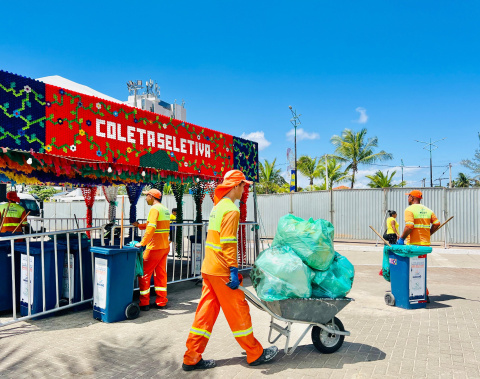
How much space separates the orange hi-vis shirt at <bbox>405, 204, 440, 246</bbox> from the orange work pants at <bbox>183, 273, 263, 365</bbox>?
4.04 metres

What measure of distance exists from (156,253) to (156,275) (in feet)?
1.33

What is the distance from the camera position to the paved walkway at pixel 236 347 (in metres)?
3.66

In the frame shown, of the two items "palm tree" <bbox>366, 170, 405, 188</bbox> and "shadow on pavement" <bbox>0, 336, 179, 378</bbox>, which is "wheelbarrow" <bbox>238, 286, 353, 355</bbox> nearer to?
"shadow on pavement" <bbox>0, 336, 179, 378</bbox>

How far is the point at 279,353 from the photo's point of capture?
4.13 meters

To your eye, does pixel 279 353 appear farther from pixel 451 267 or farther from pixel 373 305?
pixel 451 267

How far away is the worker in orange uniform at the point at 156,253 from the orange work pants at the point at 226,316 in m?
2.21

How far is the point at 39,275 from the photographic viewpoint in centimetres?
517

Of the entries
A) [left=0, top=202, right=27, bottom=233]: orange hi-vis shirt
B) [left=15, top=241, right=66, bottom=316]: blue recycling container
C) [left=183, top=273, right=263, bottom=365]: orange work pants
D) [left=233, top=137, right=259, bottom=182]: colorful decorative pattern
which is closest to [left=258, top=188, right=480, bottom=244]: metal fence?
[left=233, top=137, right=259, bottom=182]: colorful decorative pattern

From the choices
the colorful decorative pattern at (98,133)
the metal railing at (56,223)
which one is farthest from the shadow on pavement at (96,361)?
the metal railing at (56,223)

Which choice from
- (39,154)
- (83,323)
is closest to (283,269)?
(83,323)

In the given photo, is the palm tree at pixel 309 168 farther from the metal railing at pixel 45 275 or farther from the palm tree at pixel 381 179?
the metal railing at pixel 45 275

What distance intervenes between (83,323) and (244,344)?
8.64 feet

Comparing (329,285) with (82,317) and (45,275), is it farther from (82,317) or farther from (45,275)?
(45,275)

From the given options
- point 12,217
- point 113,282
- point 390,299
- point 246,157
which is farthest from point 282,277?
point 12,217
